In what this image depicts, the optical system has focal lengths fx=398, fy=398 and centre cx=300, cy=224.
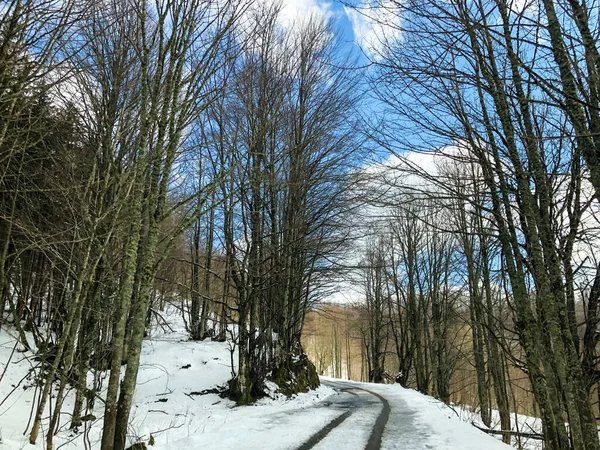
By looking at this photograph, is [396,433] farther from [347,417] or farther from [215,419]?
[215,419]

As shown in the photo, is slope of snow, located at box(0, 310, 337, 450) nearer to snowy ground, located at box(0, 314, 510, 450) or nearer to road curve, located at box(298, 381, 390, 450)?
snowy ground, located at box(0, 314, 510, 450)

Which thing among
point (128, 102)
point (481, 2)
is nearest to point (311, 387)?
point (128, 102)

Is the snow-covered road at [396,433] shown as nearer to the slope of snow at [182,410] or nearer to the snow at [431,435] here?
the snow at [431,435]

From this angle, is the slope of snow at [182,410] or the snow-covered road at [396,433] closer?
the snow-covered road at [396,433]

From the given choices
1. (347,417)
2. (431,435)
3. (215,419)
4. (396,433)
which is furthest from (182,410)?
(431,435)

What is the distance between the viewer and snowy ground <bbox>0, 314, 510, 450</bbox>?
6422 millimetres

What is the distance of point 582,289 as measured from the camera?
593 cm

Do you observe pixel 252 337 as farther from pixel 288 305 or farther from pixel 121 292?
pixel 121 292

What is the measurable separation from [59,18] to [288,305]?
12.0 metres

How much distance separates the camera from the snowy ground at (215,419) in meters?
6.42

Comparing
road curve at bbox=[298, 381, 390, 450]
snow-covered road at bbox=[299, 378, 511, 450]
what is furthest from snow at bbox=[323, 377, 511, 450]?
road curve at bbox=[298, 381, 390, 450]

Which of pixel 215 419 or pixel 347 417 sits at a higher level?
pixel 215 419

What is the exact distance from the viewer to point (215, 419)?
8.53 m

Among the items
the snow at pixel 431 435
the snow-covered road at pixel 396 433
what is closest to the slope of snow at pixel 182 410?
the snow-covered road at pixel 396 433
